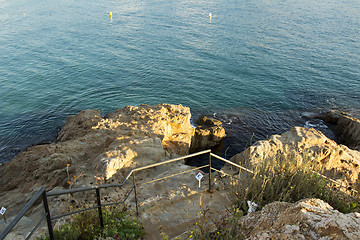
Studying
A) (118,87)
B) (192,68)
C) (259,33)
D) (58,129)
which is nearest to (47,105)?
(58,129)

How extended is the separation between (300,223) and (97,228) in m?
4.04

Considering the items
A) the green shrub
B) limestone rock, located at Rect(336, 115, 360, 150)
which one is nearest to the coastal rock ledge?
the green shrub

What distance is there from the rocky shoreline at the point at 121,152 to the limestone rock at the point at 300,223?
2.76 metres

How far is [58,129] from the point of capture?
779 inches

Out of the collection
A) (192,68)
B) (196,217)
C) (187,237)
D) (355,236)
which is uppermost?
(355,236)

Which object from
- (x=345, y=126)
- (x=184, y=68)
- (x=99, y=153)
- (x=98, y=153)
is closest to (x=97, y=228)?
(x=99, y=153)

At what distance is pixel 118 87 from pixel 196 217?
20.5 meters

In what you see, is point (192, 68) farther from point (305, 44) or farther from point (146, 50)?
point (305, 44)

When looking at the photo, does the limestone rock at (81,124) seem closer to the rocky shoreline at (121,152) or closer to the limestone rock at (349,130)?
the rocky shoreline at (121,152)

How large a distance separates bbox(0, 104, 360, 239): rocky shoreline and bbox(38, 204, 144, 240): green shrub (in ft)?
7.41

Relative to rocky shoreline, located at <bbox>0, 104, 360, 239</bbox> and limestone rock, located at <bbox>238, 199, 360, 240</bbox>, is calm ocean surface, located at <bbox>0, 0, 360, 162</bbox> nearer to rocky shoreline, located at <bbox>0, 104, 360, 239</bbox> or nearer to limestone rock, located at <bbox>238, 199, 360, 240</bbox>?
rocky shoreline, located at <bbox>0, 104, 360, 239</bbox>

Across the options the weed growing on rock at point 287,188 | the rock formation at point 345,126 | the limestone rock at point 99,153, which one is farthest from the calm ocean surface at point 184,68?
the weed growing on rock at point 287,188

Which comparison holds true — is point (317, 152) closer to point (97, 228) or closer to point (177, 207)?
point (177, 207)

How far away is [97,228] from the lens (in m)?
5.91
